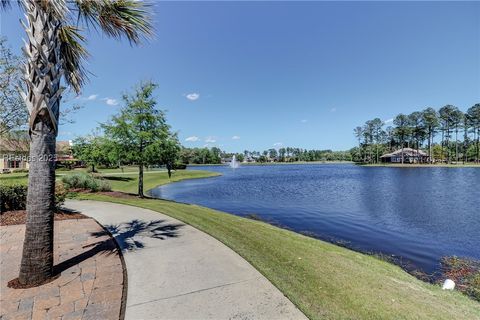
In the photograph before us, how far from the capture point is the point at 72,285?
371cm

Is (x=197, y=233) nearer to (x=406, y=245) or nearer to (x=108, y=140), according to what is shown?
(x=406, y=245)

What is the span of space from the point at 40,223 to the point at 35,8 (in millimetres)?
3148

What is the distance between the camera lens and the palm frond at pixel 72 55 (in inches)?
185

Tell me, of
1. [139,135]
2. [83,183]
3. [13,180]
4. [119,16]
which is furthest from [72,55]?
[13,180]

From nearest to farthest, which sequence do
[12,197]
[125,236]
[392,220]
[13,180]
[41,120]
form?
1. [41,120]
2. [125,236]
3. [12,197]
4. [392,220]
5. [13,180]

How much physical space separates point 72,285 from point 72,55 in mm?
4250

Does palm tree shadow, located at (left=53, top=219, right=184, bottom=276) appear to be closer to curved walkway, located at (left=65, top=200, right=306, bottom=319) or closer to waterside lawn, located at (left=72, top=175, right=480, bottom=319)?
curved walkway, located at (left=65, top=200, right=306, bottom=319)

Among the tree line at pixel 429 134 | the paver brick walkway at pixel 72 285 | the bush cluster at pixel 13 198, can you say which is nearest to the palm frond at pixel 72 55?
the paver brick walkway at pixel 72 285

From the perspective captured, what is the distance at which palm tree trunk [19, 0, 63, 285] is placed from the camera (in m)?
3.56

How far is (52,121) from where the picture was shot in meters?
3.71

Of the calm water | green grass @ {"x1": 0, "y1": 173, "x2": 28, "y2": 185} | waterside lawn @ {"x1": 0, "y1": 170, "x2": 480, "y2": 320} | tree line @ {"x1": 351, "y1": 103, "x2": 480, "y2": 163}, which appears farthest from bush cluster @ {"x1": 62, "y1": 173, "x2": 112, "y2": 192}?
tree line @ {"x1": 351, "y1": 103, "x2": 480, "y2": 163}

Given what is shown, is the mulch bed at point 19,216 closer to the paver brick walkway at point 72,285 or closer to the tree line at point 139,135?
the paver brick walkway at point 72,285

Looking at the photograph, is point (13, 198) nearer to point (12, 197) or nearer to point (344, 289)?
point (12, 197)

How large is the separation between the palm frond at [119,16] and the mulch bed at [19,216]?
5.66 metres
